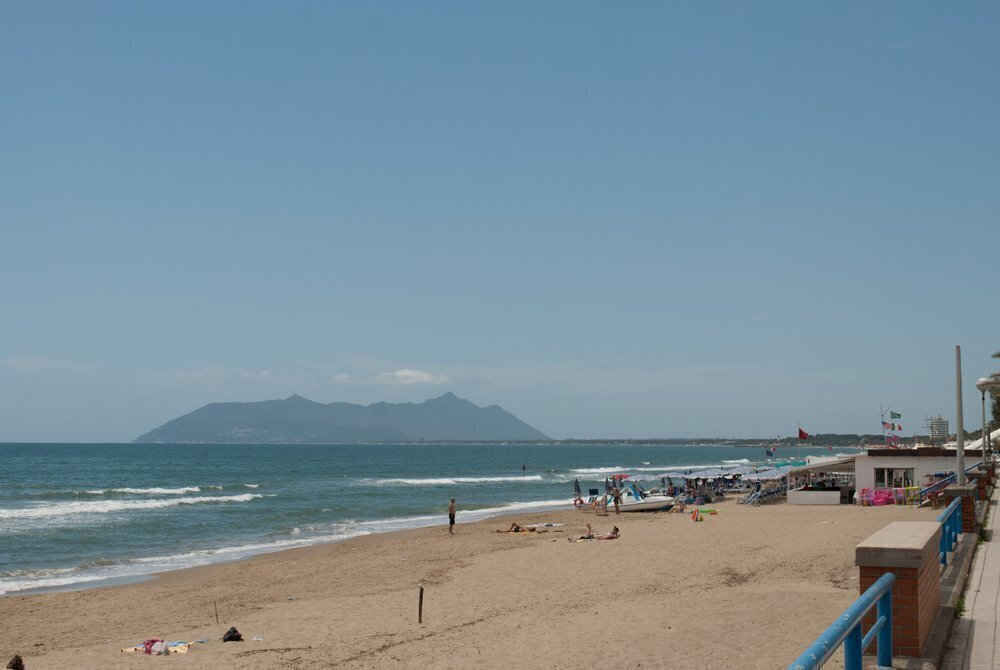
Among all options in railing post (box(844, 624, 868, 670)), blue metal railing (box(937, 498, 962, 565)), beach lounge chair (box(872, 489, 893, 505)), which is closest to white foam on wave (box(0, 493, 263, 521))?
beach lounge chair (box(872, 489, 893, 505))

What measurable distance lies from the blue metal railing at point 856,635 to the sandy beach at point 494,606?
141 inches

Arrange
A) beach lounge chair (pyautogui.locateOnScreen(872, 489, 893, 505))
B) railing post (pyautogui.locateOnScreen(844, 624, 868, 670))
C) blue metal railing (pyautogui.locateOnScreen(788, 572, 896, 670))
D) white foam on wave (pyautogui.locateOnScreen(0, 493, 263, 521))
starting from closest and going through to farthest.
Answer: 1. blue metal railing (pyautogui.locateOnScreen(788, 572, 896, 670))
2. railing post (pyautogui.locateOnScreen(844, 624, 868, 670))
3. beach lounge chair (pyautogui.locateOnScreen(872, 489, 893, 505))
4. white foam on wave (pyautogui.locateOnScreen(0, 493, 263, 521))

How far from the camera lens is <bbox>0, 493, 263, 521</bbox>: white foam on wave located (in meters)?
43.0

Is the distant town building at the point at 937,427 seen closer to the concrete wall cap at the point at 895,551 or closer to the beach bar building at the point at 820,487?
the beach bar building at the point at 820,487

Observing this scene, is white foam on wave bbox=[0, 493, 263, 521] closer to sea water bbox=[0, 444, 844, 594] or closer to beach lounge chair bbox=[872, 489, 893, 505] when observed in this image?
sea water bbox=[0, 444, 844, 594]

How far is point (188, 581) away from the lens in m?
22.5

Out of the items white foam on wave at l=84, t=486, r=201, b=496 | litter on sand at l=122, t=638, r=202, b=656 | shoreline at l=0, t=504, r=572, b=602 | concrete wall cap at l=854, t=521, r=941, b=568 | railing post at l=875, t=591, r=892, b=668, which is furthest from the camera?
white foam on wave at l=84, t=486, r=201, b=496

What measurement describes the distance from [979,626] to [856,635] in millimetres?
3850

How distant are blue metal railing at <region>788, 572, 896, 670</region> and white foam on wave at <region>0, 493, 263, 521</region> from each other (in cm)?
4263

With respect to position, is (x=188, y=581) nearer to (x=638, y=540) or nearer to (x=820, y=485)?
(x=638, y=540)

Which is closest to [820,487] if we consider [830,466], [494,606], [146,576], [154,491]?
[830,466]

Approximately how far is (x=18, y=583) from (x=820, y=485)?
29658mm

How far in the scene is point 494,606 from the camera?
627 inches

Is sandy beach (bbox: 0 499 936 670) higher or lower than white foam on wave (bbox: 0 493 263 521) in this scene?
higher
